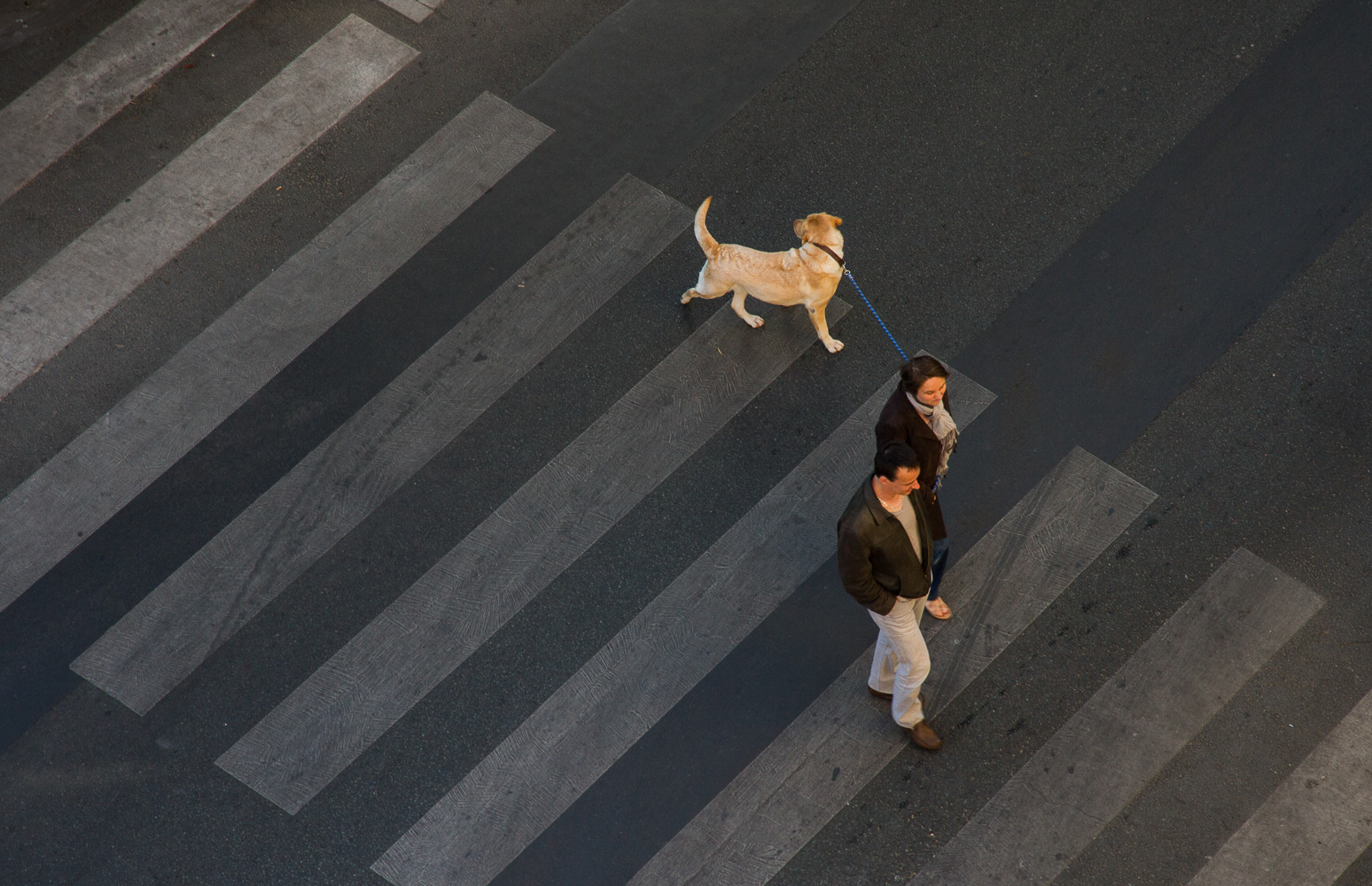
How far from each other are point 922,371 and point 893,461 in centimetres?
64

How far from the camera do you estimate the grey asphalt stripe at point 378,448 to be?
21.3 feet

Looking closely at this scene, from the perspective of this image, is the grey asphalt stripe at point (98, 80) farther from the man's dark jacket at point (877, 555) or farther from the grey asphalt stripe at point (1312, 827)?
the grey asphalt stripe at point (1312, 827)

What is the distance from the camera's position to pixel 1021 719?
6.06 metres

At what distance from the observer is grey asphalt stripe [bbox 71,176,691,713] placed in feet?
21.3

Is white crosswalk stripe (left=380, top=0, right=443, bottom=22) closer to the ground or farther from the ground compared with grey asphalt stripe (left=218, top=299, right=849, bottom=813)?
farther from the ground

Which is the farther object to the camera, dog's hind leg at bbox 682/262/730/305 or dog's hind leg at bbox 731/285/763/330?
dog's hind leg at bbox 731/285/763/330

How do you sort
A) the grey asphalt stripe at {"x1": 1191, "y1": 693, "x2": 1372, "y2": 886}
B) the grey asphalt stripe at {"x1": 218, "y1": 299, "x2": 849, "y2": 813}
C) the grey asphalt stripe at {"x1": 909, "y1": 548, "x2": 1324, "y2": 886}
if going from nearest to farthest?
the grey asphalt stripe at {"x1": 1191, "y1": 693, "x2": 1372, "y2": 886} → the grey asphalt stripe at {"x1": 909, "y1": 548, "x2": 1324, "y2": 886} → the grey asphalt stripe at {"x1": 218, "y1": 299, "x2": 849, "y2": 813}

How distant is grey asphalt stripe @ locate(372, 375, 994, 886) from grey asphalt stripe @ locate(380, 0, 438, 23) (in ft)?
15.4

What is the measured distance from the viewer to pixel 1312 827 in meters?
5.73

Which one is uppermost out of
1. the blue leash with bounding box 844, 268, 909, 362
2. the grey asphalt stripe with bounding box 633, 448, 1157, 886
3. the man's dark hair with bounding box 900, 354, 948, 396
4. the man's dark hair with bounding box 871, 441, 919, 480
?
the man's dark hair with bounding box 871, 441, 919, 480

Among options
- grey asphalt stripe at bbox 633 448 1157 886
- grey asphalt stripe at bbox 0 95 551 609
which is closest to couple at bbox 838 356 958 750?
grey asphalt stripe at bbox 633 448 1157 886

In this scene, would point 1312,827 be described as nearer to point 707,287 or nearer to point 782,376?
point 782,376

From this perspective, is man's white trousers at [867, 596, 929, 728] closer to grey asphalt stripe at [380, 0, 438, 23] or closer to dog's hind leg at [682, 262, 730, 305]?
dog's hind leg at [682, 262, 730, 305]

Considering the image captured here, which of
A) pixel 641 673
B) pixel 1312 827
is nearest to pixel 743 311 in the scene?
pixel 641 673
